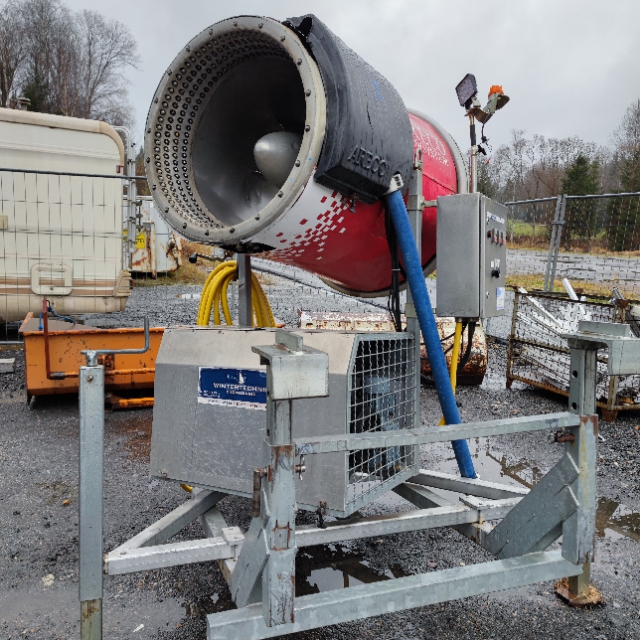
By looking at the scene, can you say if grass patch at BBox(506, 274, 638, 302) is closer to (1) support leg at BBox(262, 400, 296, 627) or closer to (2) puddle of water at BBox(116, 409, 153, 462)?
(2) puddle of water at BBox(116, 409, 153, 462)

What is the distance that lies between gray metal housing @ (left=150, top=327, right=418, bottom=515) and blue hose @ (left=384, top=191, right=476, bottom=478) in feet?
0.30

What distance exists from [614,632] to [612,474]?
5.64 feet

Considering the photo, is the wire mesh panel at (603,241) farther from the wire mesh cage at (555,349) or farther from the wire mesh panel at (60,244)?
the wire mesh panel at (60,244)

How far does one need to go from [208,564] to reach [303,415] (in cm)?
97

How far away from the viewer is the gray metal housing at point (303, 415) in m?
1.92

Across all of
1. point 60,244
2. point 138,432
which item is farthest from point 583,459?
point 60,244

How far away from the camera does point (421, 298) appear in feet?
7.46

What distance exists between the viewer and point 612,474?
11.5ft

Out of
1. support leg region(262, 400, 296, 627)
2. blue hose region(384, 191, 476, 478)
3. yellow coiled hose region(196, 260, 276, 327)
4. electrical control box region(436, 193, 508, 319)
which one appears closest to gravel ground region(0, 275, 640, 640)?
support leg region(262, 400, 296, 627)

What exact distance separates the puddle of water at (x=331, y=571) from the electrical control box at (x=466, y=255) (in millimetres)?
1181

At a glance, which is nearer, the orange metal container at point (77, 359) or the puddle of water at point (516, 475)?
the puddle of water at point (516, 475)

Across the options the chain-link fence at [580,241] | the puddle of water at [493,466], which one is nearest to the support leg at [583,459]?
the puddle of water at [493,466]

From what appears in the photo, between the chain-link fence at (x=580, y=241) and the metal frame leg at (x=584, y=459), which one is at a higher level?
the chain-link fence at (x=580, y=241)

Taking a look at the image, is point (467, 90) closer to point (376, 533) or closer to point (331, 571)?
point (376, 533)
